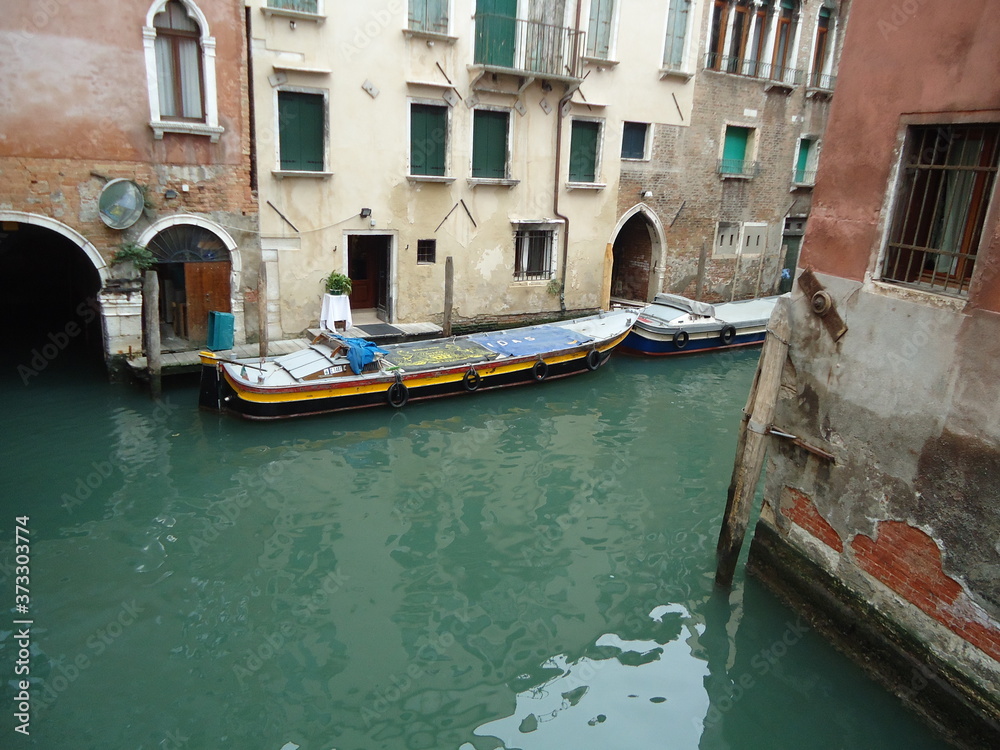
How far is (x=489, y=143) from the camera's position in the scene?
13891 millimetres

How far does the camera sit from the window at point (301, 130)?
11.9 m

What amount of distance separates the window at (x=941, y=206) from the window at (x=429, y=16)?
967cm

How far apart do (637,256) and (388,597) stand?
41.1 ft

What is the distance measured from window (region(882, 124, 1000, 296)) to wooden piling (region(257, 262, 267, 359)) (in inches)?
355

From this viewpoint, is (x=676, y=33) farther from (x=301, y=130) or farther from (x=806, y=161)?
(x=301, y=130)

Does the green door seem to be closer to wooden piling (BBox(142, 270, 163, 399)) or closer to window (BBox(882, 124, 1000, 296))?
wooden piling (BBox(142, 270, 163, 399))

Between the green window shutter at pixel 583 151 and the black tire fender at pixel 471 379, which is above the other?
the green window shutter at pixel 583 151

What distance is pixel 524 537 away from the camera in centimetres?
775

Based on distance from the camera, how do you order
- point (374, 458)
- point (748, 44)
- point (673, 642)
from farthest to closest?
point (748, 44) → point (374, 458) → point (673, 642)

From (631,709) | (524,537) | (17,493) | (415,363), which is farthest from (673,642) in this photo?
(17,493)

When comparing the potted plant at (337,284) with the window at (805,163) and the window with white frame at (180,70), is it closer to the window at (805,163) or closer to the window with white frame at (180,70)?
the window with white frame at (180,70)

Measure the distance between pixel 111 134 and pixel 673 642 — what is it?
402 inches

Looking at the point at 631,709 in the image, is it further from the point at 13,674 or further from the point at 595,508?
the point at 13,674

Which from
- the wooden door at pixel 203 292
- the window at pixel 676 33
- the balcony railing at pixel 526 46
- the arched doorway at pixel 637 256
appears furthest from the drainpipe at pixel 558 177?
the wooden door at pixel 203 292
